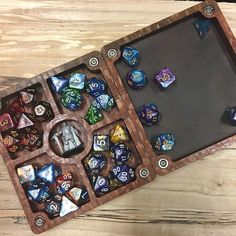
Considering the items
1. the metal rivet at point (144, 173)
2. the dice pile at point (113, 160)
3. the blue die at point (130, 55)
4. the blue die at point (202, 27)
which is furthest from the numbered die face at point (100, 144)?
the blue die at point (202, 27)

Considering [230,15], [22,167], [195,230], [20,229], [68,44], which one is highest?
[68,44]

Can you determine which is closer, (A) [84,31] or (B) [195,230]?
(B) [195,230]

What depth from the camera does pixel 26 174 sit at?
3.66 ft

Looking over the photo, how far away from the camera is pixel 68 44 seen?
1.20 m

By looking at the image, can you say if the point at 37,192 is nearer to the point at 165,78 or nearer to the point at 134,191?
the point at 134,191

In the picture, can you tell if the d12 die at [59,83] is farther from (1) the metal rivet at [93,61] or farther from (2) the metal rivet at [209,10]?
(2) the metal rivet at [209,10]

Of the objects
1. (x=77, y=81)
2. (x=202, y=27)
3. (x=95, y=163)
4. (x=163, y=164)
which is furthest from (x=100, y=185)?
(x=202, y=27)

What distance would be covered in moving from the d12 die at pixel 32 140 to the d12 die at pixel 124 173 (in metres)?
0.20

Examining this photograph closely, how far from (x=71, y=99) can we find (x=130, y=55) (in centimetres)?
19

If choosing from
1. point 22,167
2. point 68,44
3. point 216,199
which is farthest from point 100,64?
point 216,199

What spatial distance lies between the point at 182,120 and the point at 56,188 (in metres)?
0.35

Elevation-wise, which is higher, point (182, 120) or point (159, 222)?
point (182, 120)

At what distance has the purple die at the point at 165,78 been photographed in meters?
1.14

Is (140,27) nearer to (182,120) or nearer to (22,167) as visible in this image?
(182,120)
